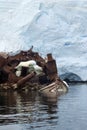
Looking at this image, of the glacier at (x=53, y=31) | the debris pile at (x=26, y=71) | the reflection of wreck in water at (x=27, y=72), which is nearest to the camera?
the reflection of wreck in water at (x=27, y=72)

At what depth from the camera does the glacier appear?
39906 millimetres

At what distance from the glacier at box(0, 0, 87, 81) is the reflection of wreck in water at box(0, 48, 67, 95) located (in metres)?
5.75

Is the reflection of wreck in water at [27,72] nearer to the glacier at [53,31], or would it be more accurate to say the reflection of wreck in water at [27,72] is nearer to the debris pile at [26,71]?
the debris pile at [26,71]

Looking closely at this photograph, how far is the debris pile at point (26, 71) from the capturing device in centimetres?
3181

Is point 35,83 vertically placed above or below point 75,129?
below

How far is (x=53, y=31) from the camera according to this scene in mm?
40812

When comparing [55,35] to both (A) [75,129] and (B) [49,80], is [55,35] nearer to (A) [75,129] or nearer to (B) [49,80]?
(B) [49,80]

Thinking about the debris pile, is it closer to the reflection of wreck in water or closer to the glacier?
the reflection of wreck in water

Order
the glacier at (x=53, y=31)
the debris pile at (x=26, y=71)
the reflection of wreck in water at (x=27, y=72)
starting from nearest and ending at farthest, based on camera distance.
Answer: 1. the reflection of wreck in water at (x=27, y=72)
2. the debris pile at (x=26, y=71)
3. the glacier at (x=53, y=31)

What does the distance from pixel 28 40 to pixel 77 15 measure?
4.84 meters

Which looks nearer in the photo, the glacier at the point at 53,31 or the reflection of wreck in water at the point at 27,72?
the reflection of wreck in water at the point at 27,72

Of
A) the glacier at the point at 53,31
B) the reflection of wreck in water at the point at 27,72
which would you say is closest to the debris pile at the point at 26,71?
the reflection of wreck in water at the point at 27,72

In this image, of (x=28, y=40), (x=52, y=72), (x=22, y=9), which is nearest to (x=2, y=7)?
(x=22, y=9)

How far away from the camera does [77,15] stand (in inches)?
1660
